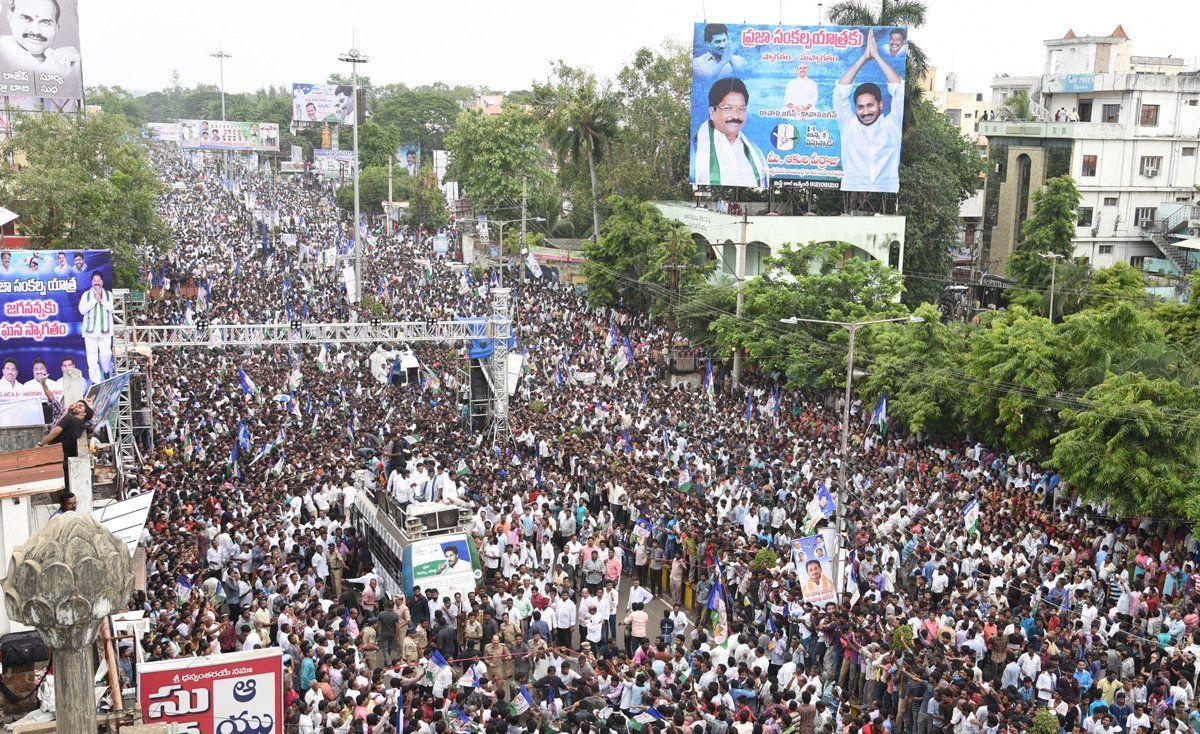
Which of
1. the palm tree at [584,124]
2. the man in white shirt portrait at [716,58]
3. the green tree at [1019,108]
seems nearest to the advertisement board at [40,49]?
the palm tree at [584,124]

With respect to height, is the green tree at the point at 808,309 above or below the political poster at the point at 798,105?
below

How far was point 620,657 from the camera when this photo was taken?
509 inches

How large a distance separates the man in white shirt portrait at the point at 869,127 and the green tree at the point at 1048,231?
15.2ft

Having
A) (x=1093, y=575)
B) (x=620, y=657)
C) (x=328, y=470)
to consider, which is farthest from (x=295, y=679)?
(x=1093, y=575)

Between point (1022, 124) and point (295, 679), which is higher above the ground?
point (1022, 124)

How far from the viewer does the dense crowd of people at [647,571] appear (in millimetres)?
11891

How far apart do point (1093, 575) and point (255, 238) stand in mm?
49134

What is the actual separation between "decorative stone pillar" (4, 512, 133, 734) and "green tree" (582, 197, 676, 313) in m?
33.0

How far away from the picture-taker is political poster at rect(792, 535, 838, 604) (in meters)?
14.6

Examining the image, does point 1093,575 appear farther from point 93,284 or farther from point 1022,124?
point 1022,124

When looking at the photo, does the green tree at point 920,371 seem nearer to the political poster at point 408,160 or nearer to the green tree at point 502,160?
the green tree at point 502,160

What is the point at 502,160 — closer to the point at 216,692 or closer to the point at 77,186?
the point at 77,186

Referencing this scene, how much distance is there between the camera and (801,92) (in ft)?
124

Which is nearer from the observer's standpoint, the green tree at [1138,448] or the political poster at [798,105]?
the green tree at [1138,448]
